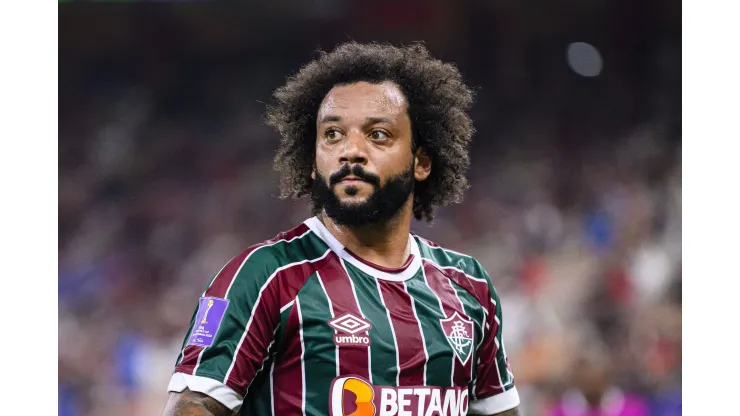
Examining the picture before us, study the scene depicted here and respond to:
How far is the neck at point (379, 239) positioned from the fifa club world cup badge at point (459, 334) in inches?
8.6

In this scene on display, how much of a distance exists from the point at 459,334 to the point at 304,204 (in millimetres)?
3891

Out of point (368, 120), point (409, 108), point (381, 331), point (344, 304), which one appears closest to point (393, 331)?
point (381, 331)

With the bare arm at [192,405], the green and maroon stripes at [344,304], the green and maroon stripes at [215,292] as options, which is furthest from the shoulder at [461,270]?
the bare arm at [192,405]

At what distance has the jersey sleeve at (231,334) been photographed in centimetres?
204

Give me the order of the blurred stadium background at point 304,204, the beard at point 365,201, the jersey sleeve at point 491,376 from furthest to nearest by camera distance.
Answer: the blurred stadium background at point 304,204, the jersey sleeve at point 491,376, the beard at point 365,201

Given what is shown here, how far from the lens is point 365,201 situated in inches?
92.0

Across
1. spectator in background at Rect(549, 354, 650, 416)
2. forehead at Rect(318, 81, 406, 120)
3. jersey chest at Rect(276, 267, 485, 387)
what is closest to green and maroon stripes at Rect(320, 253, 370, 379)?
jersey chest at Rect(276, 267, 485, 387)

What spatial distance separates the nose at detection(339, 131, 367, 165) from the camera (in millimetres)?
2311

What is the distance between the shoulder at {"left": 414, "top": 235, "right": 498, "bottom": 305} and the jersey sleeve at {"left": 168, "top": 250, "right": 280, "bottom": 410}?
1.98 feet

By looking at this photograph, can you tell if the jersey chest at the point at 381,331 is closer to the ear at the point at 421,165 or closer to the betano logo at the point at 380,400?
the betano logo at the point at 380,400

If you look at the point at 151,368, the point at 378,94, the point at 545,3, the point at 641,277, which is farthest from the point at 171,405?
the point at 545,3

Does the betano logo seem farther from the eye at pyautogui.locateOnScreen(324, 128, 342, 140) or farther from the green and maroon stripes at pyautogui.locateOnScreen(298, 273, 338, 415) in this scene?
the eye at pyautogui.locateOnScreen(324, 128, 342, 140)

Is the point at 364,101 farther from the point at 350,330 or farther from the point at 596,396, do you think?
the point at 596,396

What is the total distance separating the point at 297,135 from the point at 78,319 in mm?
3682
